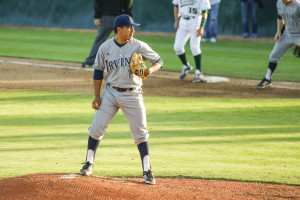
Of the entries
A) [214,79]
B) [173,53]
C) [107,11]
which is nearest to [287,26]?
[214,79]

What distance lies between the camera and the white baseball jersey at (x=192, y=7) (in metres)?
12.8

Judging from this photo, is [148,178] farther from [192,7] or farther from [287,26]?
[192,7]

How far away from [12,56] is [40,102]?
8121 millimetres

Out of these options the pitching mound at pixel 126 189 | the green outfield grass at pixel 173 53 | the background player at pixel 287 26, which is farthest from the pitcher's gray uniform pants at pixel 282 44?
the pitching mound at pixel 126 189

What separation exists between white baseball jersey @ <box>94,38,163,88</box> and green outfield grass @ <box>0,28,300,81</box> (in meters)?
8.83

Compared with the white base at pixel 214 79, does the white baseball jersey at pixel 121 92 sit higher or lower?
higher

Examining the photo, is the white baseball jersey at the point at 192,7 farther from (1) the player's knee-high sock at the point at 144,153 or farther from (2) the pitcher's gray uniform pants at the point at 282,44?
(1) the player's knee-high sock at the point at 144,153

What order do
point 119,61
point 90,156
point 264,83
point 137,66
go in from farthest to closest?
point 264,83 < point 90,156 < point 119,61 < point 137,66

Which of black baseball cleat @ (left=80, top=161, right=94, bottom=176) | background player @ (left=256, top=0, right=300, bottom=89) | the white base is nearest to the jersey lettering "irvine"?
black baseball cleat @ (left=80, top=161, right=94, bottom=176)

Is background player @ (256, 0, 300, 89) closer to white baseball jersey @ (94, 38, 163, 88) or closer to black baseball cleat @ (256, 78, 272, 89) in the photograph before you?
black baseball cleat @ (256, 78, 272, 89)

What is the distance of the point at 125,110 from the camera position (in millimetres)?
5887

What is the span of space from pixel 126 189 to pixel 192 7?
8.11 meters

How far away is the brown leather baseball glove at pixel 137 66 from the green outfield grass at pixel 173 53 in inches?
352

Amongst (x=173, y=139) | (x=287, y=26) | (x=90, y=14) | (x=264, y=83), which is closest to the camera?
(x=173, y=139)
